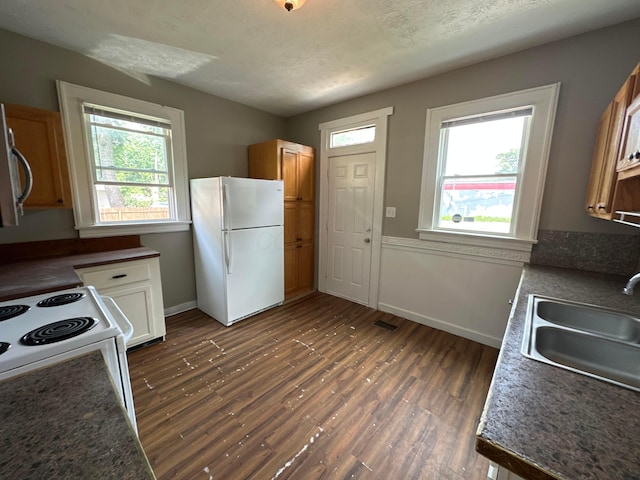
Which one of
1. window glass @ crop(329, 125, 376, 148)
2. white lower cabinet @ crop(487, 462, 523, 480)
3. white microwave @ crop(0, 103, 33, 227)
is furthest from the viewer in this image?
window glass @ crop(329, 125, 376, 148)

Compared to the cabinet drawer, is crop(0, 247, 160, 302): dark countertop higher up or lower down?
higher up

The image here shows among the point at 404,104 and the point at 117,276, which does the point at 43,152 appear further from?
the point at 404,104

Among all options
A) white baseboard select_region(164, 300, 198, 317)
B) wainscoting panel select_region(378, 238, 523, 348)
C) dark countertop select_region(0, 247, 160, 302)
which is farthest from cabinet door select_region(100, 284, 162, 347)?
wainscoting panel select_region(378, 238, 523, 348)

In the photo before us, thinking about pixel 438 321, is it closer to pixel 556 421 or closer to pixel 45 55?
pixel 556 421

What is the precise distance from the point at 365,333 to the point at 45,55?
12.2 ft

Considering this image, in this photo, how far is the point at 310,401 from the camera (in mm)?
1805

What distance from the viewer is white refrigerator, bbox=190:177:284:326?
2.65 metres

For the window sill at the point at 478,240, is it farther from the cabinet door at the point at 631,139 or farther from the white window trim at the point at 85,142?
the white window trim at the point at 85,142

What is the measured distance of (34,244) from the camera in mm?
2133

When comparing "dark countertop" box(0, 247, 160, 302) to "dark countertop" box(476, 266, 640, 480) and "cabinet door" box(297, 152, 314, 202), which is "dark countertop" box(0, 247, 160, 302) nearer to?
"cabinet door" box(297, 152, 314, 202)

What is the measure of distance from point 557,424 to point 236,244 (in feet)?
8.51

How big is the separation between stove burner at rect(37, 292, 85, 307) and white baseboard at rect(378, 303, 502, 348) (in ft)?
9.21

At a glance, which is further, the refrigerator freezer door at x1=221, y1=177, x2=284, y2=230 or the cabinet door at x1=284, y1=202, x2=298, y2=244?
the cabinet door at x1=284, y1=202, x2=298, y2=244

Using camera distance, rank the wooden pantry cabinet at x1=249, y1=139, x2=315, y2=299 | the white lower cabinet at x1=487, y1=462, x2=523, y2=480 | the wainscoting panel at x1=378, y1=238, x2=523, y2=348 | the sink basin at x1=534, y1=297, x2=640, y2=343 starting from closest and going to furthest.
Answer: the white lower cabinet at x1=487, y1=462, x2=523, y2=480, the sink basin at x1=534, y1=297, x2=640, y2=343, the wainscoting panel at x1=378, y1=238, x2=523, y2=348, the wooden pantry cabinet at x1=249, y1=139, x2=315, y2=299
